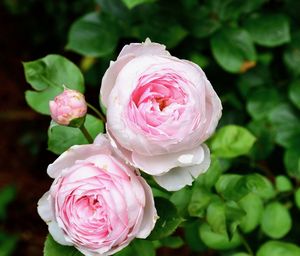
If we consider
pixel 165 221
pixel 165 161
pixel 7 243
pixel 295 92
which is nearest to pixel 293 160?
pixel 295 92

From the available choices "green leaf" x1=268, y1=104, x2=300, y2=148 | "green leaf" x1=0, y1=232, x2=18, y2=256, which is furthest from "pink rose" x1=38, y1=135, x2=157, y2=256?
"green leaf" x1=0, y1=232, x2=18, y2=256

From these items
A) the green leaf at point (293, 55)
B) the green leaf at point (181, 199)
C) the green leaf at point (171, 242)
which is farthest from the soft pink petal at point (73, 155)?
the green leaf at point (293, 55)

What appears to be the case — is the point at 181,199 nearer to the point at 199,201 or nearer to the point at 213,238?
the point at 199,201

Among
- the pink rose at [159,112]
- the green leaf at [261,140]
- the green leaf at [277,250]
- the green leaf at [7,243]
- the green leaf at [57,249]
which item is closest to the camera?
the pink rose at [159,112]

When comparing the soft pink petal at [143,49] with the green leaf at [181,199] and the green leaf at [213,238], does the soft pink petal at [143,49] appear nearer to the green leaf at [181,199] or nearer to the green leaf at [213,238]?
the green leaf at [181,199]

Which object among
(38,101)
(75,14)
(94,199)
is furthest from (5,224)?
(94,199)

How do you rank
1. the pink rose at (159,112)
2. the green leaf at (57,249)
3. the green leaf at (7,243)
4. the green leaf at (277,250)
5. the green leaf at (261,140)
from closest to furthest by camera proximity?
1. the pink rose at (159,112)
2. the green leaf at (57,249)
3. the green leaf at (277,250)
4. the green leaf at (261,140)
5. the green leaf at (7,243)
